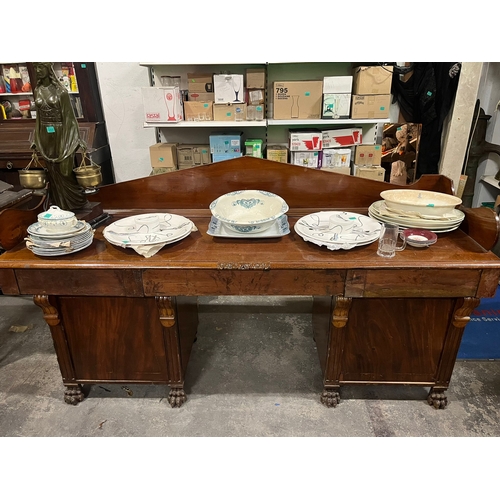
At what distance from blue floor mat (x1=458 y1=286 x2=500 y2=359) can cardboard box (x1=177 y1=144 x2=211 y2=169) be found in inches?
87.2

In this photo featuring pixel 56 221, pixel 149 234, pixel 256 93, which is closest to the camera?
pixel 56 221

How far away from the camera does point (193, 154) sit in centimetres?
316

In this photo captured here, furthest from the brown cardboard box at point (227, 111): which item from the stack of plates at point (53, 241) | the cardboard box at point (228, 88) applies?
the stack of plates at point (53, 241)

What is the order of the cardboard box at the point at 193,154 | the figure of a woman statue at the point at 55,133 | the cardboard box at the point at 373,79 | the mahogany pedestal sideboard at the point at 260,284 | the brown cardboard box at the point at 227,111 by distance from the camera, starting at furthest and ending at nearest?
the cardboard box at the point at 193,154
the brown cardboard box at the point at 227,111
the cardboard box at the point at 373,79
the figure of a woman statue at the point at 55,133
the mahogany pedestal sideboard at the point at 260,284

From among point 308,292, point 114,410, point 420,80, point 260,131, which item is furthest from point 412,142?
point 114,410

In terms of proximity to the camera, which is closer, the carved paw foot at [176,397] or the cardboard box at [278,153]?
the carved paw foot at [176,397]

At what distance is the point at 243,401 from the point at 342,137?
7.13 ft

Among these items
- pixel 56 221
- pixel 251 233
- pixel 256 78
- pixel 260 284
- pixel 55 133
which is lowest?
pixel 260 284

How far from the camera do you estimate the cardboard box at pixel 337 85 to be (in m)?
2.81

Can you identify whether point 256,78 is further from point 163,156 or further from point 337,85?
point 163,156

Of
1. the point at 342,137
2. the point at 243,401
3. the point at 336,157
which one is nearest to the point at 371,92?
the point at 342,137

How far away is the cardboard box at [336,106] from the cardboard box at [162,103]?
111cm

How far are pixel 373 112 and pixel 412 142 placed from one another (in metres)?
0.95

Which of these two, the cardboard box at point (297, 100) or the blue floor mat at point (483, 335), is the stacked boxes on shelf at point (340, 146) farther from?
the blue floor mat at point (483, 335)
